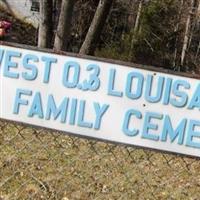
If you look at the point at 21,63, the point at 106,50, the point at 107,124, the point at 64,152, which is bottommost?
the point at 106,50

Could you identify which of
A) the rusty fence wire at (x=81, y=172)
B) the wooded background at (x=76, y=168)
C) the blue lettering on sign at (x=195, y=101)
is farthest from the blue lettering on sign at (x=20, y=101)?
the rusty fence wire at (x=81, y=172)

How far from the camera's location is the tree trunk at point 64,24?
1179 cm

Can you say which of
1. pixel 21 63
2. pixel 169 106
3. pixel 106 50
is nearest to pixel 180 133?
pixel 169 106

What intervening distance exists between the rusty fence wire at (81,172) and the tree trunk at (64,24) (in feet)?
13.6

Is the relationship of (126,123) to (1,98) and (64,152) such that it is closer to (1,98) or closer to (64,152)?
(1,98)

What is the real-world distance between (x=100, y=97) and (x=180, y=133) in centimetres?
53

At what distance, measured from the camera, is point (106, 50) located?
88.1 feet

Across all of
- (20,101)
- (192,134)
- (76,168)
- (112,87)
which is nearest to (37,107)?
(20,101)

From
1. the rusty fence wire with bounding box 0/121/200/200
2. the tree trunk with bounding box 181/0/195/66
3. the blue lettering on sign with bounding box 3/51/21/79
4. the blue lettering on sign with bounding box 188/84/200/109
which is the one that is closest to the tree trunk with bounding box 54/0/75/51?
the rusty fence wire with bounding box 0/121/200/200

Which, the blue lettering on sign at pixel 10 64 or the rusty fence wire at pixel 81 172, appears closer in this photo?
the blue lettering on sign at pixel 10 64

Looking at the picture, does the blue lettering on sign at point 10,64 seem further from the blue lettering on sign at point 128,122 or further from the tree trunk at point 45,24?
the tree trunk at point 45,24

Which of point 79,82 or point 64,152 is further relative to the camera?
point 64,152

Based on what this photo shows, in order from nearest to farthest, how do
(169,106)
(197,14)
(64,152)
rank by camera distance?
(169,106), (64,152), (197,14)

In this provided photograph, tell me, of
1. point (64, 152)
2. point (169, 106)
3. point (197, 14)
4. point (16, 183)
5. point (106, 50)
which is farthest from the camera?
point (197, 14)
